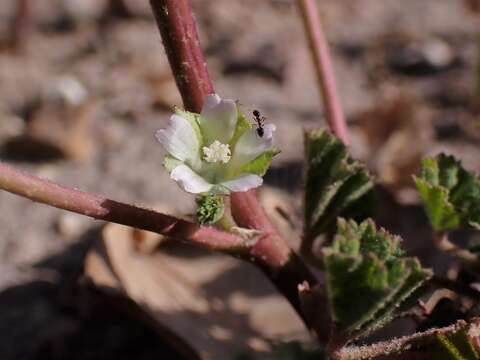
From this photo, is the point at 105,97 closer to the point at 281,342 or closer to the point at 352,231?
the point at 281,342

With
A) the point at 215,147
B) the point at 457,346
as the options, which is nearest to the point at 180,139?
the point at 215,147

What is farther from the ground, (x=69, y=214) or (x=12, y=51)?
(x=12, y=51)

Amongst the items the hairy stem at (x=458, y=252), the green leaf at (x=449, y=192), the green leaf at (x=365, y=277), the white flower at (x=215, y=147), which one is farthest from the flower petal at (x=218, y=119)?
the hairy stem at (x=458, y=252)

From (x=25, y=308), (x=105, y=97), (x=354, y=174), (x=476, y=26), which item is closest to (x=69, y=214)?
(x=25, y=308)

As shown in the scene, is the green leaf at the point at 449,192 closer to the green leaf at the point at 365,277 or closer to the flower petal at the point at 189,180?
the green leaf at the point at 365,277

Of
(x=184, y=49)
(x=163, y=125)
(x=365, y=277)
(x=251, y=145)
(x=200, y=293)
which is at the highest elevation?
(x=184, y=49)

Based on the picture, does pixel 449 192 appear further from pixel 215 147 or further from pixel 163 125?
pixel 163 125

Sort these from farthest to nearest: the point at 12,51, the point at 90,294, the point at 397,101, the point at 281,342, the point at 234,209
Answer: the point at 12,51 < the point at 397,101 < the point at 90,294 < the point at 281,342 < the point at 234,209
